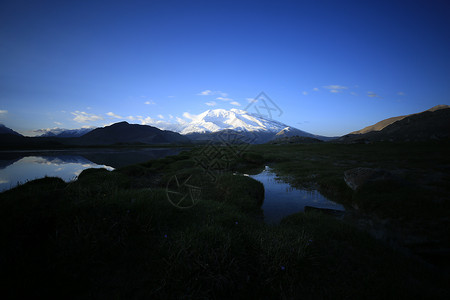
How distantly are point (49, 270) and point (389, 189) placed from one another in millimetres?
15258

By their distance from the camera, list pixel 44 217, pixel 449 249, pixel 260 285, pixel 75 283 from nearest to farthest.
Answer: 1. pixel 75 283
2. pixel 260 285
3. pixel 44 217
4. pixel 449 249

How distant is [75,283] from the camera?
3387mm

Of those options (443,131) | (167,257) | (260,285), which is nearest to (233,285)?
(260,285)

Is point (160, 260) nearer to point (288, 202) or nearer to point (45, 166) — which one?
point (288, 202)

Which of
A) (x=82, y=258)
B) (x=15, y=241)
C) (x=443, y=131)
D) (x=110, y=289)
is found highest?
(x=443, y=131)

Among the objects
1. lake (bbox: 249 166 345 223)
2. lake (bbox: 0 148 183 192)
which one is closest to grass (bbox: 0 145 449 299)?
lake (bbox: 249 166 345 223)

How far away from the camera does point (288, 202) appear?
37.9 feet

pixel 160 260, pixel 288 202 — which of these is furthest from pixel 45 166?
pixel 288 202

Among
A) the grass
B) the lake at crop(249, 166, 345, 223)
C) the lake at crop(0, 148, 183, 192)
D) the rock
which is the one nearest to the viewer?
the grass

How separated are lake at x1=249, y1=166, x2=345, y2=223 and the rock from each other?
7.37 ft

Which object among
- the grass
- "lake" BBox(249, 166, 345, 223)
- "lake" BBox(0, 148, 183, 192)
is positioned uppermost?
the grass

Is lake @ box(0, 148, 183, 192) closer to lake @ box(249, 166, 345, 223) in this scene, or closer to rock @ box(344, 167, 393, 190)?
lake @ box(249, 166, 345, 223)

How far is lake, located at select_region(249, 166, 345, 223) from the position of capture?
32.4ft

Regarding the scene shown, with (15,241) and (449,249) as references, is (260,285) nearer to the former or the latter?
(15,241)
